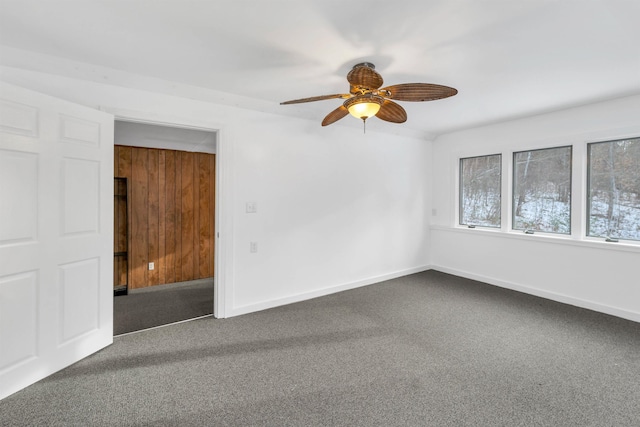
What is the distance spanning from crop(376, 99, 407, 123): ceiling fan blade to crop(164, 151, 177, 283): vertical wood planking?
11.2ft

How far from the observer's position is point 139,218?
4.38 meters

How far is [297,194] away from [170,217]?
7.34ft

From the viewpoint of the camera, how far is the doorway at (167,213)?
4.07 m

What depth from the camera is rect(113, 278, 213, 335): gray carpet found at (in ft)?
10.3

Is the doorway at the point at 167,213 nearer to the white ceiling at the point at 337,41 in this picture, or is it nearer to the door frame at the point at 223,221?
the door frame at the point at 223,221

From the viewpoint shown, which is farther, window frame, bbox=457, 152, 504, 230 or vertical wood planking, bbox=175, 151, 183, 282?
vertical wood planking, bbox=175, 151, 183, 282

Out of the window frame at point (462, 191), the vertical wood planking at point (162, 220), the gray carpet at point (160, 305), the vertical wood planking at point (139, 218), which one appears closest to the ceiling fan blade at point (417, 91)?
the window frame at point (462, 191)

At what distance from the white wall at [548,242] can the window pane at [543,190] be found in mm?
129

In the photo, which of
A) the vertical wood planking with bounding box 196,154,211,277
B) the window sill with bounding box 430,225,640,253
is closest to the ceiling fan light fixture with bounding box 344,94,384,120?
the window sill with bounding box 430,225,640,253

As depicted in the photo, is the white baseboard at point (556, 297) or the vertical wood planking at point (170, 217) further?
the vertical wood planking at point (170, 217)

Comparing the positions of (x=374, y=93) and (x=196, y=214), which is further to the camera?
(x=196, y=214)

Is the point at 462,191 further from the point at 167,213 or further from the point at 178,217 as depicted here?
the point at 167,213

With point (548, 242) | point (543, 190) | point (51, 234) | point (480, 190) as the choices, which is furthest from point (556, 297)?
point (51, 234)

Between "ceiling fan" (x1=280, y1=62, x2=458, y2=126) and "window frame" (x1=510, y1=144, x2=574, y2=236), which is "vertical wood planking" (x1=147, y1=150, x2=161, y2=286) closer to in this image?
"ceiling fan" (x1=280, y1=62, x2=458, y2=126)
